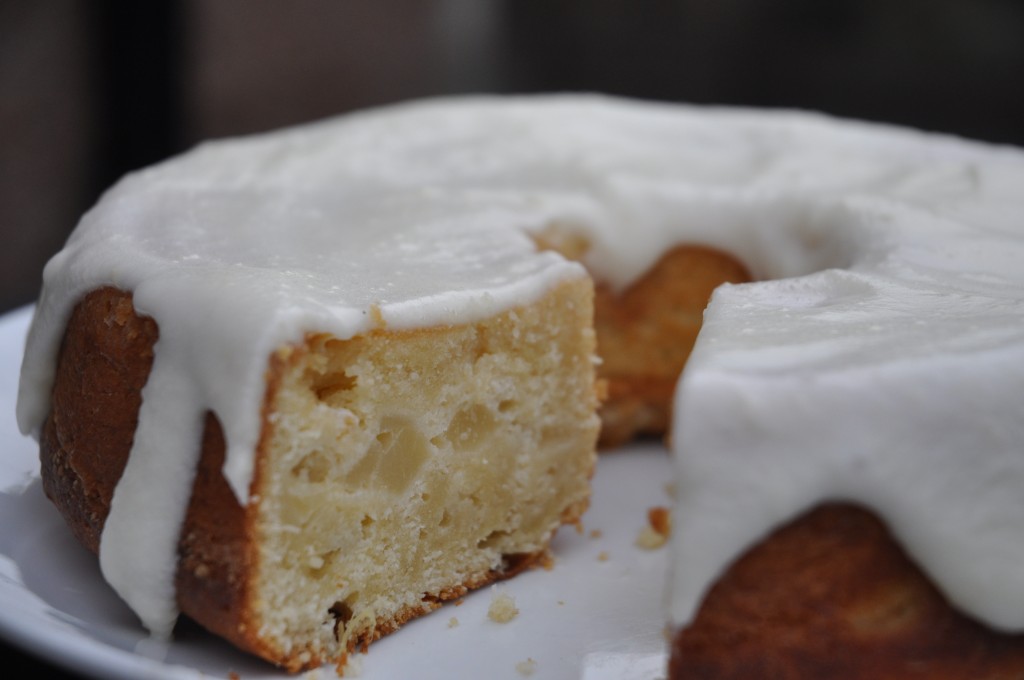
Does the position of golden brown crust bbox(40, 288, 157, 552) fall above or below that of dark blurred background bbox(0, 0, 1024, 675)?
above

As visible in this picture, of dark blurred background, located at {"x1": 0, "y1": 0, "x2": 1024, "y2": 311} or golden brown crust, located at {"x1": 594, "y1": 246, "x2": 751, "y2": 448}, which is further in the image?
dark blurred background, located at {"x1": 0, "y1": 0, "x2": 1024, "y2": 311}

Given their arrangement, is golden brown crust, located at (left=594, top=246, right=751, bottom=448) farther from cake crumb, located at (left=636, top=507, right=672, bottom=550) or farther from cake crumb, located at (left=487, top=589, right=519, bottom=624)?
cake crumb, located at (left=487, top=589, right=519, bottom=624)

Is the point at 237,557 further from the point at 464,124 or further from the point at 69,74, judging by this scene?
the point at 69,74

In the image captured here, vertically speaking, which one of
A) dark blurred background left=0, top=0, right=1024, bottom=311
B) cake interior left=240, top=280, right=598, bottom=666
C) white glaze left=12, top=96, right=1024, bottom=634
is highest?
white glaze left=12, top=96, right=1024, bottom=634

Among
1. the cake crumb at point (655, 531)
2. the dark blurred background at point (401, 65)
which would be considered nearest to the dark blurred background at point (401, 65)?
the dark blurred background at point (401, 65)

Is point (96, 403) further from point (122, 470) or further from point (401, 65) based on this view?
point (401, 65)

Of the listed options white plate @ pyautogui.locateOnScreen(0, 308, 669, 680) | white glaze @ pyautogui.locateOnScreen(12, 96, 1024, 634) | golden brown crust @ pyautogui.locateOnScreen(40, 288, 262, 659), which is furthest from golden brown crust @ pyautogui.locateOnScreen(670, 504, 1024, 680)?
golden brown crust @ pyautogui.locateOnScreen(40, 288, 262, 659)
